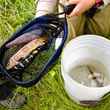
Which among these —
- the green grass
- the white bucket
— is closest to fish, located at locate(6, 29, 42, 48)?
the white bucket

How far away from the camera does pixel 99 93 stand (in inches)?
67.4

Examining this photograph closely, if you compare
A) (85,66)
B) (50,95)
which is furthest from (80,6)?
(50,95)

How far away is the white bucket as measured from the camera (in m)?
1.70

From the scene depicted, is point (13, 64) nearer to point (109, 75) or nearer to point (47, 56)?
point (47, 56)

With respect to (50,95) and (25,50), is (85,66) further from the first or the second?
(25,50)

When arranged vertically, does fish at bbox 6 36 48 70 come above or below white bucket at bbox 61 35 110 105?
above

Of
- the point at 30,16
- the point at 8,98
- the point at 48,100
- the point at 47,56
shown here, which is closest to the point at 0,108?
the point at 8,98

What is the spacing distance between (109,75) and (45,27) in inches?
14.2

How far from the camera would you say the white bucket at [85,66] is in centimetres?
170

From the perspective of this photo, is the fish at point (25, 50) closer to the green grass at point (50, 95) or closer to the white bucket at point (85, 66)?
the white bucket at point (85, 66)

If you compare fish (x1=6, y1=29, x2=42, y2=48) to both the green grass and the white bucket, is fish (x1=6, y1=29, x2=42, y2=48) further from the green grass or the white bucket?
the green grass

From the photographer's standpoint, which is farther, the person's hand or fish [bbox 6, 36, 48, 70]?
the person's hand

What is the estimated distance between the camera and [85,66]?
1.88 m

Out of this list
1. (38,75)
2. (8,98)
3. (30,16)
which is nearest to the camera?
(38,75)
